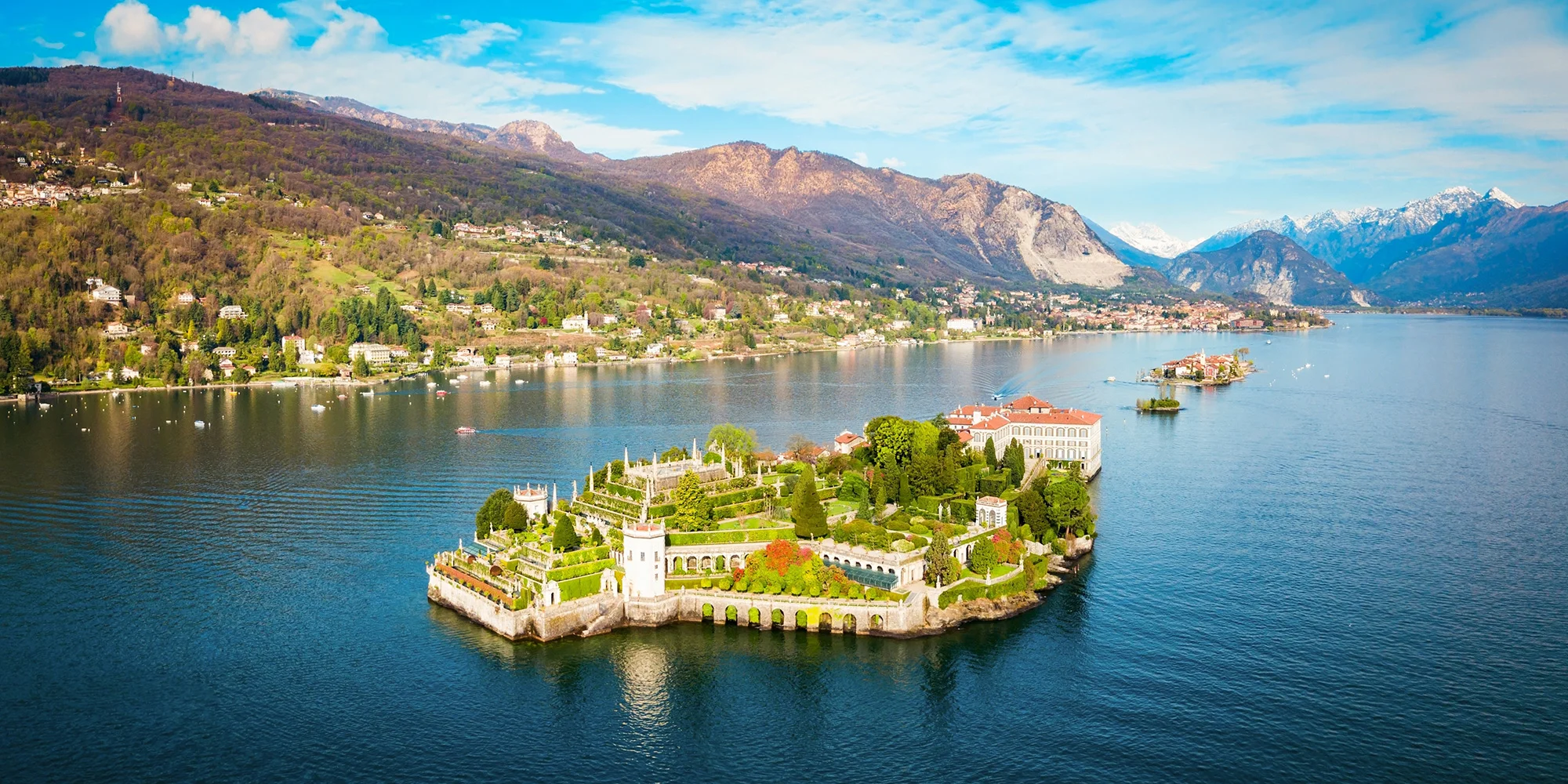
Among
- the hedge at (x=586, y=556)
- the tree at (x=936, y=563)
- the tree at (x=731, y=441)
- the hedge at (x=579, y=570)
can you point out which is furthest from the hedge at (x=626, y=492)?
the tree at (x=936, y=563)

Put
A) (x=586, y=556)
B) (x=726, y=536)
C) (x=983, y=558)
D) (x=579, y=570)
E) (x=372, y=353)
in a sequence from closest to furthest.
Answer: (x=579, y=570)
(x=586, y=556)
(x=983, y=558)
(x=726, y=536)
(x=372, y=353)

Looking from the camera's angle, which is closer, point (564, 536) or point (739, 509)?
point (564, 536)

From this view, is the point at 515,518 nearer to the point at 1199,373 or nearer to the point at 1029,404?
the point at 1029,404

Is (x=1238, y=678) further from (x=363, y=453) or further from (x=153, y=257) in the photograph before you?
(x=153, y=257)

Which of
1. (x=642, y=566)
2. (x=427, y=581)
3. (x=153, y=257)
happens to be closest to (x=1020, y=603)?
(x=642, y=566)

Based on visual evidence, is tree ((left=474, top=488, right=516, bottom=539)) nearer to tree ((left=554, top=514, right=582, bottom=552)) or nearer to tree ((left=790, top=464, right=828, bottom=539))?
tree ((left=554, top=514, right=582, bottom=552))

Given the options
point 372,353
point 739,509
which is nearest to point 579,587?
point 739,509

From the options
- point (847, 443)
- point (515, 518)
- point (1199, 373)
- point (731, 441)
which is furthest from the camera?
point (1199, 373)
